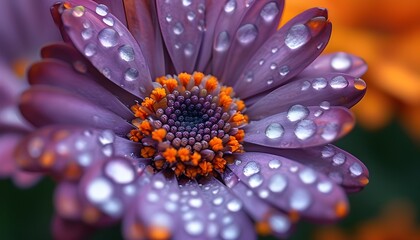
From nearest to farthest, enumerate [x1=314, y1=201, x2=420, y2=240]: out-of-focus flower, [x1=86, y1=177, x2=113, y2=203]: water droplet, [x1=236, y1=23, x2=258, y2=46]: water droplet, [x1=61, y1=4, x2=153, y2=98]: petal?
[x1=86, y1=177, x2=113, y2=203]: water droplet
[x1=61, y1=4, x2=153, y2=98]: petal
[x1=236, y1=23, x2=258, y2=46]: water droplet
[x1=314, y1=201, x2=420, y2=240]: out-of-focus flower

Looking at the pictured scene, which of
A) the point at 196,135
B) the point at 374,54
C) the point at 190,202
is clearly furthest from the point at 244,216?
the point at 374,54

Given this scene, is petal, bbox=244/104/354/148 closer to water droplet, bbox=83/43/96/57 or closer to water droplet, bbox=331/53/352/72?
water droplet, bbox=331/53/352/72

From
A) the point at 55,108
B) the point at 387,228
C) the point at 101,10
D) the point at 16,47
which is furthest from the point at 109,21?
the point at 387,228

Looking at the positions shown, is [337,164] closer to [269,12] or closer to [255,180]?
[255,180]

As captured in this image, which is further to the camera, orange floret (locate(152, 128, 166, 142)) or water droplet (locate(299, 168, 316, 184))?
orange floret (locate(152, 128, 166, 142))

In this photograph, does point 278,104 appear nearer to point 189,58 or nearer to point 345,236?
point 189,58

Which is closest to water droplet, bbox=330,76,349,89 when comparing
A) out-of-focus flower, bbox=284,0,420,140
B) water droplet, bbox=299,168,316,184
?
water droplet, bbox=299,168,316,184

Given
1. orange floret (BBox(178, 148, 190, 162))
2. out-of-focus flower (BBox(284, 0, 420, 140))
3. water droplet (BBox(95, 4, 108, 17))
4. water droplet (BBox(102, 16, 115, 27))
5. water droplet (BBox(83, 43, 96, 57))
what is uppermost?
water droplet (BBox(95, 4, 108, 17))

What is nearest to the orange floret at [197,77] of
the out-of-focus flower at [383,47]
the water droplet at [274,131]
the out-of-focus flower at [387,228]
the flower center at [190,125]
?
the flower center at [190,125]
